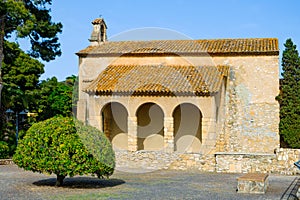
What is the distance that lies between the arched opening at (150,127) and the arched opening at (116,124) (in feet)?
3.29

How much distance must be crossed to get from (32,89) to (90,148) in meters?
14.2

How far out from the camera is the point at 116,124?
2344cm

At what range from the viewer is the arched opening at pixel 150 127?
22.6 m

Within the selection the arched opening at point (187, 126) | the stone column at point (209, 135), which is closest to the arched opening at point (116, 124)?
the arched opening at point (187, 126)

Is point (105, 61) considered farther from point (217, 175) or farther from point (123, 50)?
point (217, 175)

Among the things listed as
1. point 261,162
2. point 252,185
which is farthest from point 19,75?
point 252,185

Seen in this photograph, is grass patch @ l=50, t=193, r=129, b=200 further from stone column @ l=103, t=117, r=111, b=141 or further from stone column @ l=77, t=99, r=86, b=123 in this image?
stone column @ l=77, t=99, r=86, b=123

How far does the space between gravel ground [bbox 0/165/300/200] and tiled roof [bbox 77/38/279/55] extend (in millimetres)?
9205

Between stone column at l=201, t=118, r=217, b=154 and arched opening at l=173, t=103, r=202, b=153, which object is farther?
arched opening at l=173, t=103, r=202, b=153

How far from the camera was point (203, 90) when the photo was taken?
65.0ft

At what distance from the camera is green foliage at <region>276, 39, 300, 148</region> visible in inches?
867

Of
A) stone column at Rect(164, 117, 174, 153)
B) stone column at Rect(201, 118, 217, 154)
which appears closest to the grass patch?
stone column at Rect(164, 117, 174, 153)

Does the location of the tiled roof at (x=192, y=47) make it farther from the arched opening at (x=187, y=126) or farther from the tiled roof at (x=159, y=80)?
the arched opening at (x=187, y=126)

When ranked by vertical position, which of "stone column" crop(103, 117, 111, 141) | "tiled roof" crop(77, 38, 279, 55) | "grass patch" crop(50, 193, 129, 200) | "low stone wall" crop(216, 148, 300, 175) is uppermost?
"tiled roof" crop(77, 38, 279, 55)
